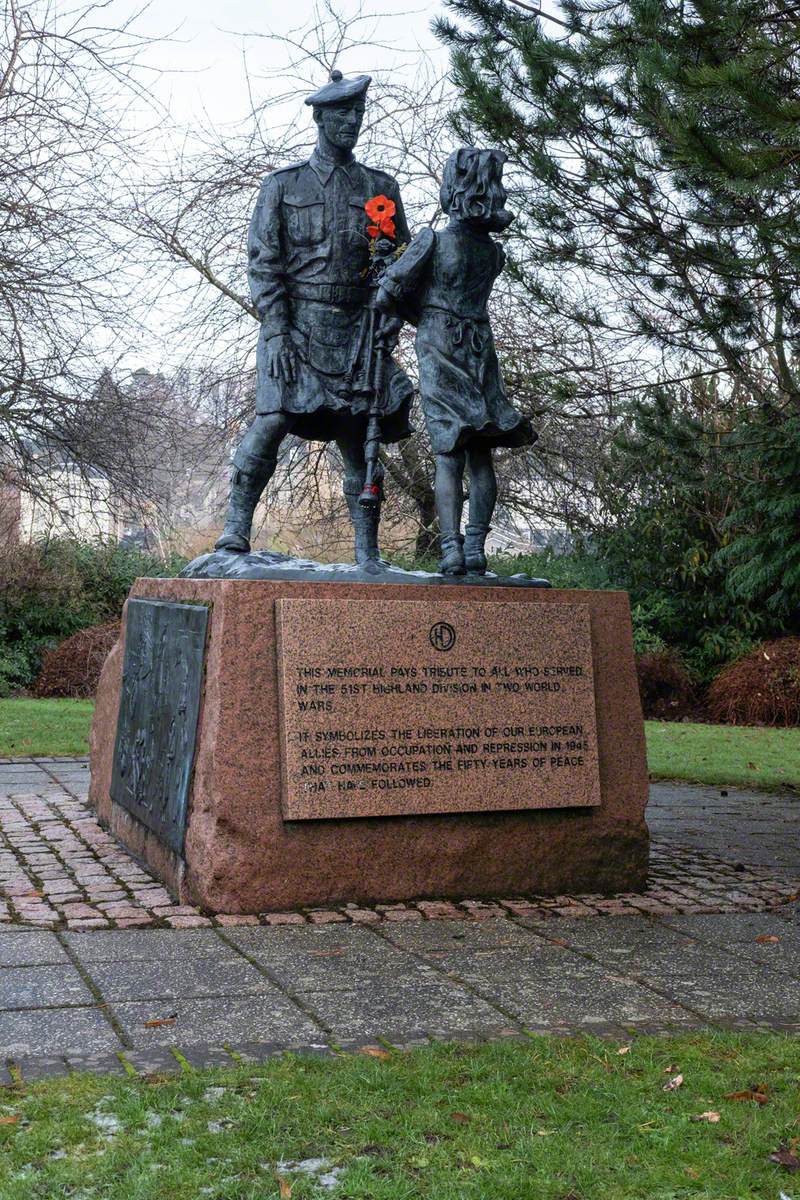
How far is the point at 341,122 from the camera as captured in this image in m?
7.01

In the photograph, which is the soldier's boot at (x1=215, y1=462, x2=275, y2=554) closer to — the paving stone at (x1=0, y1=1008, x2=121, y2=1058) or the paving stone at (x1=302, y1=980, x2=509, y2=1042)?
the paving stone at (x1=302, y1=980, x2=509, y2=1042)

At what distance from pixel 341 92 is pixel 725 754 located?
7421 mm

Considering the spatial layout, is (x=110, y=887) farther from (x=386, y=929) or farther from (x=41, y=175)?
(x=41, y=175)

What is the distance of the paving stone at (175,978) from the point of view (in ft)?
14.4

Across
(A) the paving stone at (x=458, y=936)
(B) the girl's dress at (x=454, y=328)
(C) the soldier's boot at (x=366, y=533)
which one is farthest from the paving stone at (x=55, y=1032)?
(C) the soldier's boot at (x=366, y=533)

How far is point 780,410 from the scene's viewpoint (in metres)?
8.66

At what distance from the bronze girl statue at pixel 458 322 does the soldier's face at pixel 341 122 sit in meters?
0.83

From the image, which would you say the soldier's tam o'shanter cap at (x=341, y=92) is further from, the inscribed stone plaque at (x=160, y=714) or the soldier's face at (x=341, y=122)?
the inscribed stone plaque at (x=160, y=714)

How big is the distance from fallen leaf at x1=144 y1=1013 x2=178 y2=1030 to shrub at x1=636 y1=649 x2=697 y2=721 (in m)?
12.9

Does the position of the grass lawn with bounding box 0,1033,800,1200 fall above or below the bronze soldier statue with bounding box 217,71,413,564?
below

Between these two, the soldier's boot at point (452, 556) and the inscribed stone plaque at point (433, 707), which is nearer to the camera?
the inscribed stone plaque at point (433, 707)

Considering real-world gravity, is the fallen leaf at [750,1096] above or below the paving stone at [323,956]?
below

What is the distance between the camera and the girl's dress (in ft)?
21.0

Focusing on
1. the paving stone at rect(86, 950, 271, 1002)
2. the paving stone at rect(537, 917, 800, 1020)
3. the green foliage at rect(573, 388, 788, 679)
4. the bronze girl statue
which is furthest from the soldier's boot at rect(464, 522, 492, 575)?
the green foliage at rect(573, 388, 788, 679)
